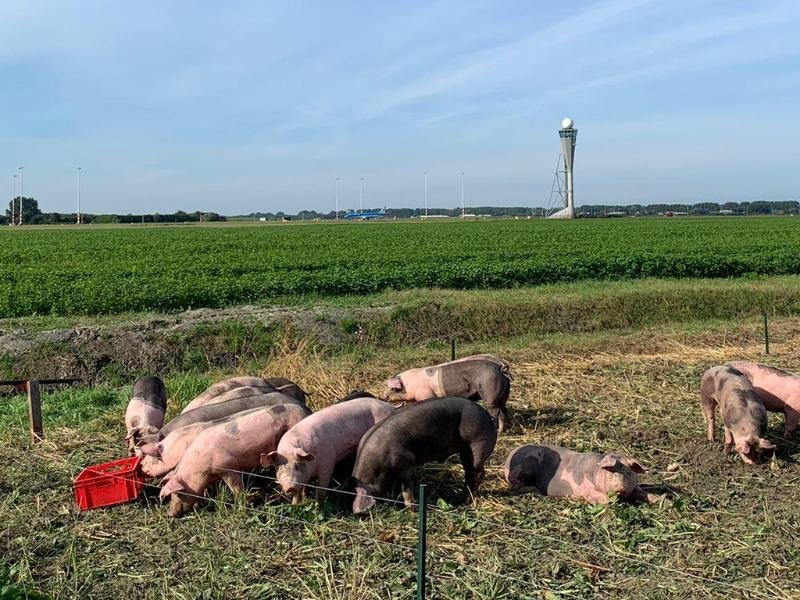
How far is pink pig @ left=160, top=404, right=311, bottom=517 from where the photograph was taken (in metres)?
6.90

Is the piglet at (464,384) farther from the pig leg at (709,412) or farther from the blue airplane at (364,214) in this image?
the blue airplane at (364,214)

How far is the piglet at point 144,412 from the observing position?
835 centimetres

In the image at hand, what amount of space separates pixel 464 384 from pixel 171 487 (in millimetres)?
3643

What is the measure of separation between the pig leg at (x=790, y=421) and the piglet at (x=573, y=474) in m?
2.49

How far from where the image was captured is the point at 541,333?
57.3ft

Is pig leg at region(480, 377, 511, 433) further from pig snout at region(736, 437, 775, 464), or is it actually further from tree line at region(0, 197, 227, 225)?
tree line at region(0, 197, 227, 225)

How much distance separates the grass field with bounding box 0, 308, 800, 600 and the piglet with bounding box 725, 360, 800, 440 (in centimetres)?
29

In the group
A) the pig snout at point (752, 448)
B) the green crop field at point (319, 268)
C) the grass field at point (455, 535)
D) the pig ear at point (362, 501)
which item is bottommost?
the grass field at point (455, 535)

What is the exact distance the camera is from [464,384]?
923 cm

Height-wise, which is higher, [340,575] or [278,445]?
[278,445]

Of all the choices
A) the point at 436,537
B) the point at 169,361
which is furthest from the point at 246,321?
the point at 436,537

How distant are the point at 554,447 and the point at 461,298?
11.3m

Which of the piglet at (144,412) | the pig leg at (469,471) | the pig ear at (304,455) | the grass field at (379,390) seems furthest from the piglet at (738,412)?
the piglet at (144,412)

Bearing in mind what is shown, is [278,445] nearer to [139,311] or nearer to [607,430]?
[607,430]
